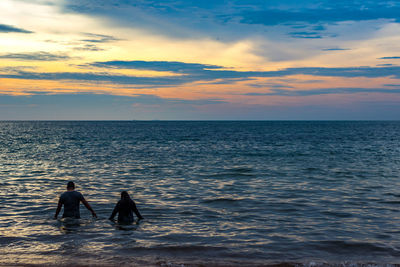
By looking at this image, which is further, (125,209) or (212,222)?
(212,222)

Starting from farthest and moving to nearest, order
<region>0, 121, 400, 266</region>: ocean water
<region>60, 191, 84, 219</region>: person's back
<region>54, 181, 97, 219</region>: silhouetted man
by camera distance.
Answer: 1. <region>60, 191, 84, 219</region>: person's back
2. <region>54, 181, 97, 219</region>: silhouetted man
3. <region>0, 121, 400, 266</region>: ocean water

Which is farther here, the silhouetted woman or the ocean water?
the silhouetted woman

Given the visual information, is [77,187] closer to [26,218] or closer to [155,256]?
[26,218]

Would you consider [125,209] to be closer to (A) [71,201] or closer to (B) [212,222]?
(A) [71,201]

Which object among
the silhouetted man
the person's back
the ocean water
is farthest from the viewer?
the person's back

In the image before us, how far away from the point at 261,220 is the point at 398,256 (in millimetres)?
5451

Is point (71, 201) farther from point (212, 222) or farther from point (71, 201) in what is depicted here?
point (212, 222)

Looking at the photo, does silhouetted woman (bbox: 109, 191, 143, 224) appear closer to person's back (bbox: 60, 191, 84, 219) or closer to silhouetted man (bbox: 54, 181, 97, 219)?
silhouetted man (bbox: 54, 181, 97, 219)

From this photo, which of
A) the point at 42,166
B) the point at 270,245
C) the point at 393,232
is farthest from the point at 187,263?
the point at 42,166

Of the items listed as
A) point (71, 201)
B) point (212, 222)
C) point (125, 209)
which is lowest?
point (212, 222)

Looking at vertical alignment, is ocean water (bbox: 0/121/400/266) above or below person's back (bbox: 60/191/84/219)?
below

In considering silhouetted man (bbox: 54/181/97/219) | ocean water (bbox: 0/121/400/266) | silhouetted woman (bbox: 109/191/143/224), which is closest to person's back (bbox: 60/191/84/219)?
silhouetted man (bbox: 54/181/97/219)

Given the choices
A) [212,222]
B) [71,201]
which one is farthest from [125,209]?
[212,222]

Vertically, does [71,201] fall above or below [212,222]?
above
